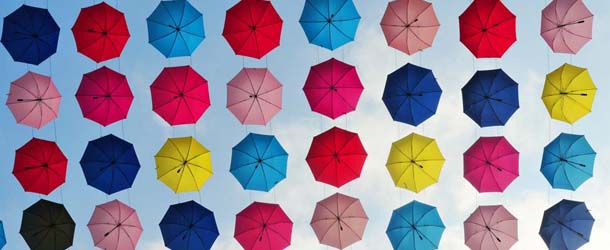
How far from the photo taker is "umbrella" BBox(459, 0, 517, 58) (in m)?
21.6

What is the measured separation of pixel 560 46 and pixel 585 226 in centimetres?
611

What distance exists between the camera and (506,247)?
22844 mm

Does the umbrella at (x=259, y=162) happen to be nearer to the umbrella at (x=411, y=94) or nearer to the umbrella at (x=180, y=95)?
the umbrella at (x=180, y=95)

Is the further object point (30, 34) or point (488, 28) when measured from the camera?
point (30, 34)

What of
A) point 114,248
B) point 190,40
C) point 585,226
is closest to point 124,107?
point 190,40

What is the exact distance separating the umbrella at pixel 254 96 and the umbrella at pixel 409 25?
4073 mm

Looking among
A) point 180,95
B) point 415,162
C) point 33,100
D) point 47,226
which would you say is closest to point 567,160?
point 415,162

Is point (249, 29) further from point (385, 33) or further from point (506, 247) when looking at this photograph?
point (506, 247)

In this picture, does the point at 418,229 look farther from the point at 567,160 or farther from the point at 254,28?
the point at 254,28

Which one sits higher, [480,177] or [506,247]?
[480,177]

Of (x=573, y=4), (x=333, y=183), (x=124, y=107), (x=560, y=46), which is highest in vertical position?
(x=573, y=4)

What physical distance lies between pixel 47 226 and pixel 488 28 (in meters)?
16.0

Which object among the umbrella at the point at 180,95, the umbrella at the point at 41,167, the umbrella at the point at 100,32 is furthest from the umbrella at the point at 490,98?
the umbrella at the point at 41,167

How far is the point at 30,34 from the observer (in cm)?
2225
